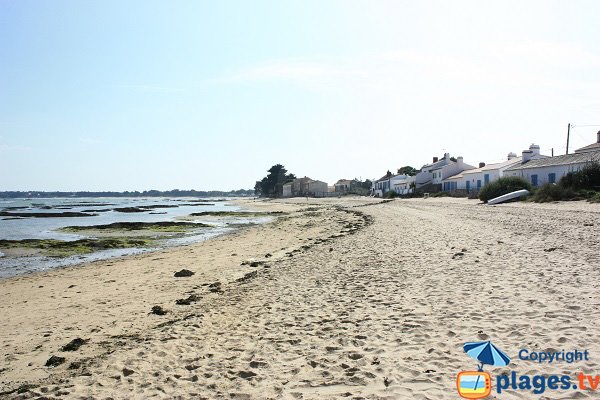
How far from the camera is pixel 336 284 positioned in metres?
9.10

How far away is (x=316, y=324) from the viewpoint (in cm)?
657

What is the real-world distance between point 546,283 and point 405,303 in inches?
104

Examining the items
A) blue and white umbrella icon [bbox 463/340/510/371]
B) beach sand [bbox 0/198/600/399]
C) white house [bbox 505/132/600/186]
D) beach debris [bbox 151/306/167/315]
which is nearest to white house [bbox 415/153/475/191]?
white house [bbox 505/132/600/186]

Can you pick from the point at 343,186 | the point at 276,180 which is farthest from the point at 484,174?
the point at 276,180

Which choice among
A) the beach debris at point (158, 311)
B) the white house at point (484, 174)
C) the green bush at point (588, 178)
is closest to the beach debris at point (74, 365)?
the beach debris at point (158, 311)

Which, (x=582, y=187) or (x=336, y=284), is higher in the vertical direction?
(x=582, y=187)

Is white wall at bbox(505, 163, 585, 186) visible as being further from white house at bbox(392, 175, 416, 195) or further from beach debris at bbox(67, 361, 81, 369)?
beach debris at bbox(67, 361, 81, 369)

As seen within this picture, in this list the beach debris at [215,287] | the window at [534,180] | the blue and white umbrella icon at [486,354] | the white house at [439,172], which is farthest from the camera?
the white house at [439,172]

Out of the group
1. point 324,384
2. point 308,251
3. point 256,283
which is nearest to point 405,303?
point 324,384

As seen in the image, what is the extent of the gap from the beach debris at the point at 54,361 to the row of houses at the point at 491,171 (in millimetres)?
37026

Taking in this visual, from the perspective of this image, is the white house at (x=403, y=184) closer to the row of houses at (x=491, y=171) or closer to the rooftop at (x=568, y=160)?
the row of houses at (x=491, y=171)

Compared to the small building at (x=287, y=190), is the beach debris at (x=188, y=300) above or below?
below

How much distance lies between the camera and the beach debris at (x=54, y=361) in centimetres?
598

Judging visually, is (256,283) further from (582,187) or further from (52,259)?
(582,187)
